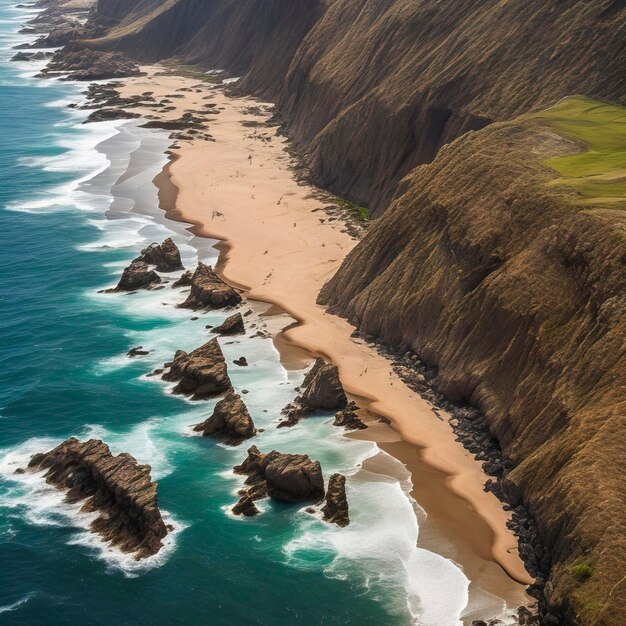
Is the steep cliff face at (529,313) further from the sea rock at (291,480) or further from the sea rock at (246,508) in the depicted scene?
the sea rock at (246,508)

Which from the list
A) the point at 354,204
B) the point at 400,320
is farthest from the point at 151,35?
the point at 400,320

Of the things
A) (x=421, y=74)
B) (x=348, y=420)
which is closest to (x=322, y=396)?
(x=348, y=420)

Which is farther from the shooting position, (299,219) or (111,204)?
(111,204)

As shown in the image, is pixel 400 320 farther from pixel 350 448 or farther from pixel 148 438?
pixel 148 438

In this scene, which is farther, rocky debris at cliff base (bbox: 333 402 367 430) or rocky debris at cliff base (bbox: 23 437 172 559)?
rocky debris at cliff base (bbox: 333 402 367 430)

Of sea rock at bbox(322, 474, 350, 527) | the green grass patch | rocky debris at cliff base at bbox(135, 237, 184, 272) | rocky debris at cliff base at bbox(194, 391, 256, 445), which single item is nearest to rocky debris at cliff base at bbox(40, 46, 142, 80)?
rocky debris at cliff base at bbox(135, 237, 184, 272)

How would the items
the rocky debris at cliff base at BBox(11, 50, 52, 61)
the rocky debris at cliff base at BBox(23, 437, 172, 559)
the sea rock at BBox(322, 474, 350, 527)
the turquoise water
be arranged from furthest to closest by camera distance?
the rocky debris at cliff base at BBox(11, 50, 52, 61), the sea rock at BBox(322, 474, 350, 527), the rocky debris at cliff base at BBox(23, 437, 172, 559), the turquoise water

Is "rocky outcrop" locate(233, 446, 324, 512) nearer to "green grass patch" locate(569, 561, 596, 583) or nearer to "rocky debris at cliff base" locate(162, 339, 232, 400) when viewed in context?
"rocky debris at cliff base" locate(162, 339, 232, 400)
